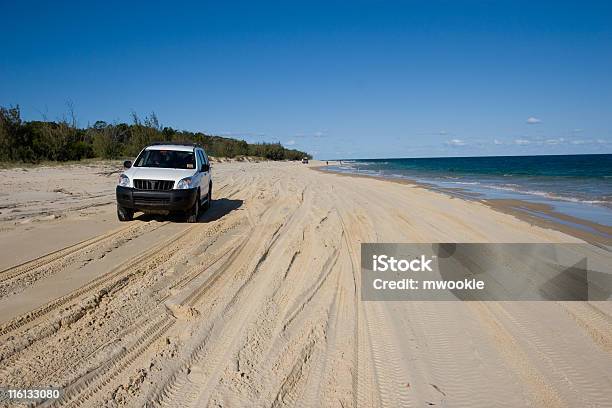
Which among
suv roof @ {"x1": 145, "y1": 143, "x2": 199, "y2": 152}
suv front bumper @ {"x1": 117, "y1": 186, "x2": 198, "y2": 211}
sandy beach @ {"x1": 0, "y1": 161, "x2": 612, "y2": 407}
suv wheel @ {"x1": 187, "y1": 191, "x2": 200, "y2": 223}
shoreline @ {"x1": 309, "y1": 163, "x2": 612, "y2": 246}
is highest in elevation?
suv roof @ {"x1": 145, "y1": 143, "x2": 199, "y2": 152}

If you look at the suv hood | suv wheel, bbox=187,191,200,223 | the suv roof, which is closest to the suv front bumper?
the suv hood

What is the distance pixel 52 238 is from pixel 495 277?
747 centimetres

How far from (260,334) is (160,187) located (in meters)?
6.51

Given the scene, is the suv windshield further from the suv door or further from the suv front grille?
the suv front grille

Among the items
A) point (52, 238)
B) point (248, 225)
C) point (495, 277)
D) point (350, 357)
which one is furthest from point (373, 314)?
point (52, 238)

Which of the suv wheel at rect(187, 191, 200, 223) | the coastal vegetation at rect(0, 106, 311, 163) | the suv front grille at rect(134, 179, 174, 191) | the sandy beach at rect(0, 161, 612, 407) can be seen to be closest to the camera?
the sandy beach at rect(0, 161, 612, 407)

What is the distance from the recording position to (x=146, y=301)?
4688mm

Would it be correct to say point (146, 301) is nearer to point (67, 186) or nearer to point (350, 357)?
point (350, 357)

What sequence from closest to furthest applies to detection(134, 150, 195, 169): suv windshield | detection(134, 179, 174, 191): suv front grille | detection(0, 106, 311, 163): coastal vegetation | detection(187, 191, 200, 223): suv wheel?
1. detection(134, 179, 174, 191): suv front grille
2. detection(187, 191, 200, 223): suv wheel
3. detection(134, 150, 195, 169): suv windshield
4. detection(0, 106, 311, 163): coastal vegetation

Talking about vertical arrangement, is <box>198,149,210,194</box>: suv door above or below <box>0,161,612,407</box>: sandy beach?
above

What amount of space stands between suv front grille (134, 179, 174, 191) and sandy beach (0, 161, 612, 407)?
6.57ft

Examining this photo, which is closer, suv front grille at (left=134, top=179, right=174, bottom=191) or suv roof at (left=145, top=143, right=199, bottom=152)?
suv front grille at (left=134, top=179, right=174, bottom=191)

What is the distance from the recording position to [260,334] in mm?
3924

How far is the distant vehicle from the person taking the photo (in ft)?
30.6
